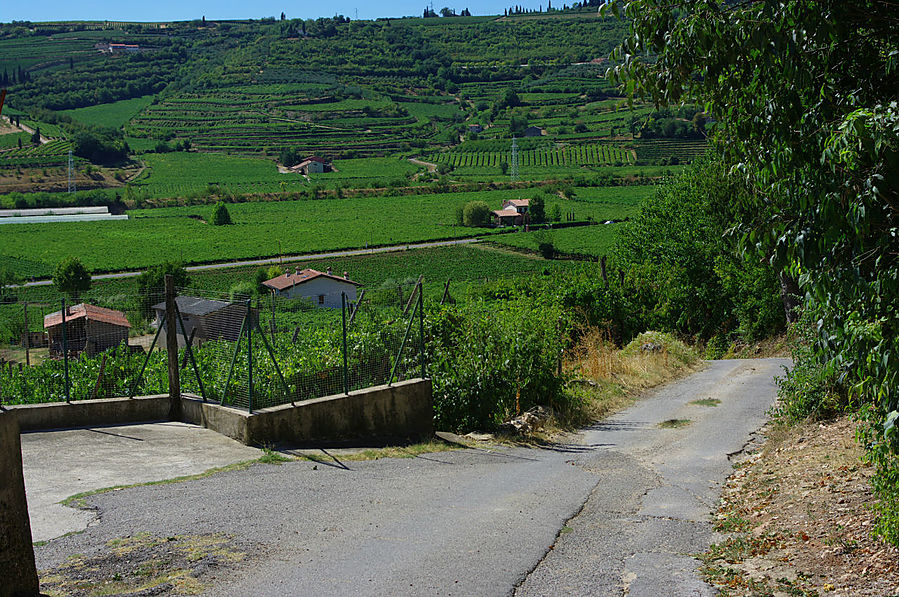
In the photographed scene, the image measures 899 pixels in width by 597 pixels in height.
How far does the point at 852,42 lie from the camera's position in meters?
6.29

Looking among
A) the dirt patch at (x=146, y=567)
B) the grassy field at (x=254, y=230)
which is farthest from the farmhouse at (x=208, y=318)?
the grassy field at (x=254, y=230)

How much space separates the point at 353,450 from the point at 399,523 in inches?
140

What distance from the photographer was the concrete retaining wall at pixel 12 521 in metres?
5.56

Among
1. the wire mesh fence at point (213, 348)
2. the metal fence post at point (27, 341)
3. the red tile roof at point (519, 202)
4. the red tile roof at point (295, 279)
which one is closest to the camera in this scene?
the wire mesh fence at point (213, 348)

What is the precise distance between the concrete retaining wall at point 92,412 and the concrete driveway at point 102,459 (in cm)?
30

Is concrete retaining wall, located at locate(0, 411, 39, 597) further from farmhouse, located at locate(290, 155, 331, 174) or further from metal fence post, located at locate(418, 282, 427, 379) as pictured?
farmhouse, located at locate(290, 155, 331, 174)

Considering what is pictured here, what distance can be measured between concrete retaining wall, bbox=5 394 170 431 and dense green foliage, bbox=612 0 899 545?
29.2 feet

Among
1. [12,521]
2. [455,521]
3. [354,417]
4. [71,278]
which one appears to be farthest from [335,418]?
[71,278]

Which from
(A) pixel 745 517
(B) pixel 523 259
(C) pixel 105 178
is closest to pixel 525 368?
(A) pixel 745 517

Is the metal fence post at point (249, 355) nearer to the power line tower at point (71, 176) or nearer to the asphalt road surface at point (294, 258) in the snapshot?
the asphalt road surface at point (294, 258)

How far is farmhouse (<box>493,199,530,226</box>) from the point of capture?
117625 mm

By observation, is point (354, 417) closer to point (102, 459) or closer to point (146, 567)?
point (102, 459)

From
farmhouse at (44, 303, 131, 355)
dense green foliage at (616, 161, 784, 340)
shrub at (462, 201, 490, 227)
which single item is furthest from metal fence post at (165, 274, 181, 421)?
shrub at (462, 201, 490, 227)

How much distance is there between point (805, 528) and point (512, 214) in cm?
11122
